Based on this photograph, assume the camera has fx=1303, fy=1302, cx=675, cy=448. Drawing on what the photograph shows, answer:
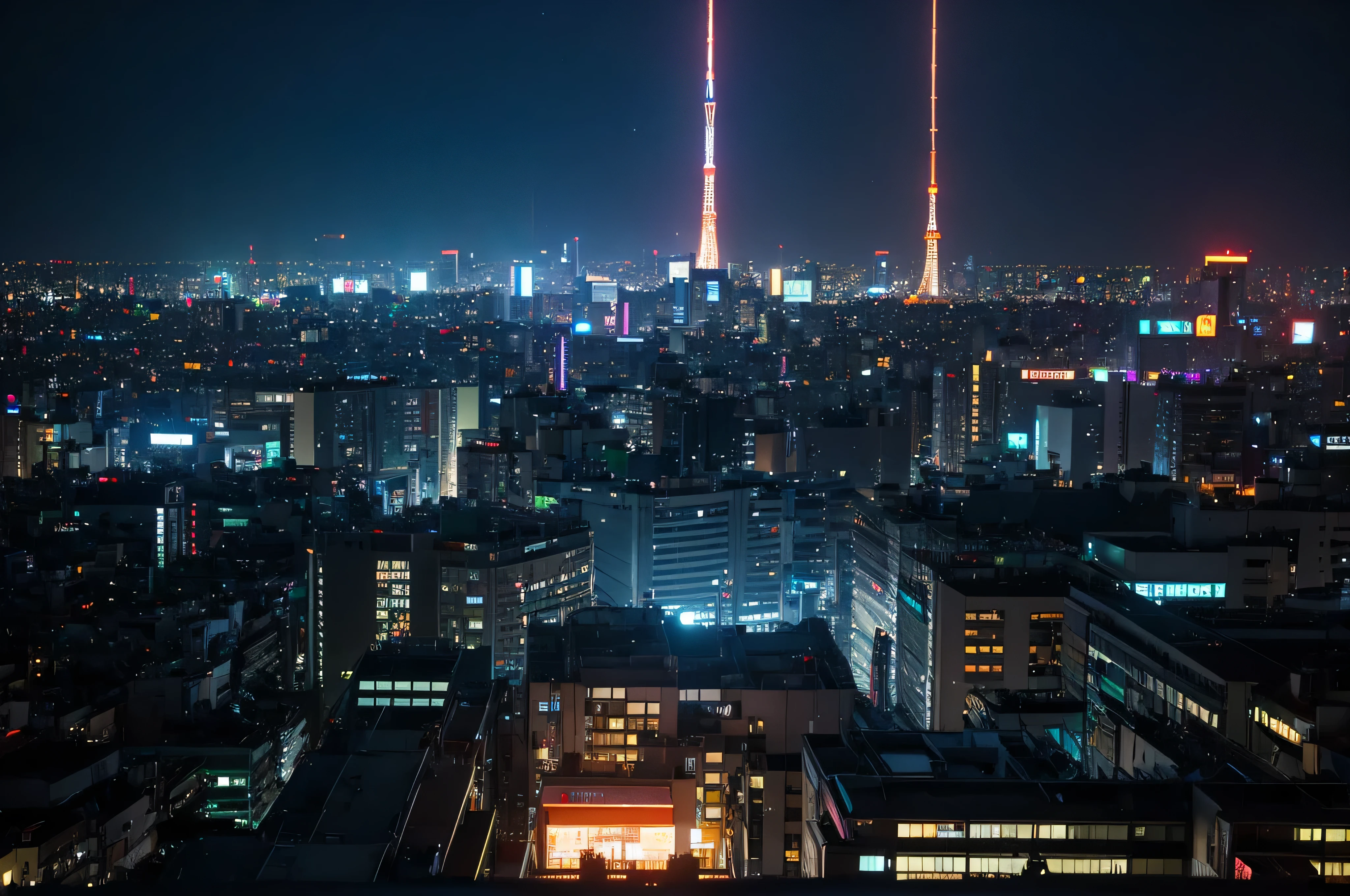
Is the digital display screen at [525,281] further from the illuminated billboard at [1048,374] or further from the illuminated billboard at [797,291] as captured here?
the illuminated billboard at [1048,374]

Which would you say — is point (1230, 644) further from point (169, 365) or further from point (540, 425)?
point (169, 365)

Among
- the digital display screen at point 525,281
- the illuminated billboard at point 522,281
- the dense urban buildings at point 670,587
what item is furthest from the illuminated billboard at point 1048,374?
the digital display screen at point 525,281

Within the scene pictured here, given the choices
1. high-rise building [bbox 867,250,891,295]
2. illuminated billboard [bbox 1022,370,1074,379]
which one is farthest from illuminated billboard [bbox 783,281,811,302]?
illuminated billboard [bbox 1022,370,1074,379]

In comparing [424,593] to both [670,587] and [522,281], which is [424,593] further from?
[522,281]

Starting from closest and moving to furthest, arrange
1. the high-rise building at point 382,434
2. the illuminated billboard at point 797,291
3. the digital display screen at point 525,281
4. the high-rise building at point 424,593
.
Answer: the high-rise building at point 424,593, the high-rise building at point 382,434, the digital display screen at point 525,281, the illuminated billboard at point 797,291

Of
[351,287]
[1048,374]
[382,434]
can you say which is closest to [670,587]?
[382,434]

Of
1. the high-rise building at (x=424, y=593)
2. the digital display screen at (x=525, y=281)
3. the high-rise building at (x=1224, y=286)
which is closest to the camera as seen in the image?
the high-rise building at (x=424, y=593)

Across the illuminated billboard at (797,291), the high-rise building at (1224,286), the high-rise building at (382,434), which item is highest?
the illuminated billboard at (797,291)
